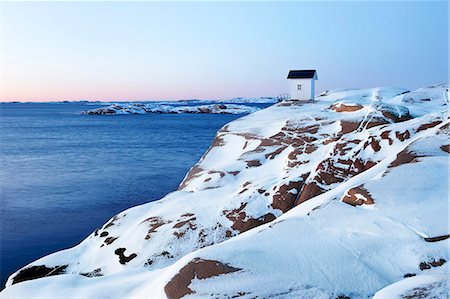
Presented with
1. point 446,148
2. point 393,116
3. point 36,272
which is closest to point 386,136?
point 446,148

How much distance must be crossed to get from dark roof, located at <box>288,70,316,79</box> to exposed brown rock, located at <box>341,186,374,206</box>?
39.7 meters

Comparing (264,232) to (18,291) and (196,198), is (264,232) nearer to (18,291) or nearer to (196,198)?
(18,291)

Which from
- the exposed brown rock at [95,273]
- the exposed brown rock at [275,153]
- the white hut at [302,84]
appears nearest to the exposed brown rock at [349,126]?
the exposed brown rock at [275,153]

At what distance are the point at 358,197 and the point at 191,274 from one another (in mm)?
5900

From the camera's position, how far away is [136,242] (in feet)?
50.4

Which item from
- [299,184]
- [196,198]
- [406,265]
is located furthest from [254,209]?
[406,265]

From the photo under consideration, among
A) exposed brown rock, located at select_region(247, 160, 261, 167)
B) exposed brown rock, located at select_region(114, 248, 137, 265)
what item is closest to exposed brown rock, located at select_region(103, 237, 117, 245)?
exposed brown rock, located at select_region(114, 248, 137, 265)

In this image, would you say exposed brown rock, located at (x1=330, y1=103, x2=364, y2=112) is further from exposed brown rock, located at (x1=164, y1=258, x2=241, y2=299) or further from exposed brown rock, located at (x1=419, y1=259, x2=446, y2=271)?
exposed brown rock, located at (x1=164, y1=258, x2=241, y2=299)

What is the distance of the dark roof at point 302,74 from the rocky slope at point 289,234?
26446 millimetres

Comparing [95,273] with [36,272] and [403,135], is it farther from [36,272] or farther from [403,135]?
[403,135]

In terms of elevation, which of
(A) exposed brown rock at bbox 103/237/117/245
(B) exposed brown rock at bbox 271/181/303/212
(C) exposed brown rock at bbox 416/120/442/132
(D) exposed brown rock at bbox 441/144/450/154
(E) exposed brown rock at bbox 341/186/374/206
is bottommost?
(A) exposed brown rock at bbox 103/237/117/245

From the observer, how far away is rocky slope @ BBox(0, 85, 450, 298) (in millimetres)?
7395

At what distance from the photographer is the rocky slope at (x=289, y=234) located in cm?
739

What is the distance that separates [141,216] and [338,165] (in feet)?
34.5
